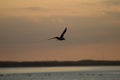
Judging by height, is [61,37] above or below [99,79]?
above

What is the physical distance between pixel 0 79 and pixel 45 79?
10.6 ft

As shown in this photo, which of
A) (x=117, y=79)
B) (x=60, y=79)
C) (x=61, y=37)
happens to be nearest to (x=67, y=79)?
(x=60, y=79)

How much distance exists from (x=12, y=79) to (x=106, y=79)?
6.97 metres

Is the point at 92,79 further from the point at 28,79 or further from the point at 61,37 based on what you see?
the point at 61,37

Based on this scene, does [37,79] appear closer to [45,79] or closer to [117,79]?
[45,79]

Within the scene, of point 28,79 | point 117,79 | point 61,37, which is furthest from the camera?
point 28,79

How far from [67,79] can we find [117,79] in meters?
3.65

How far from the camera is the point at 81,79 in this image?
47250mm

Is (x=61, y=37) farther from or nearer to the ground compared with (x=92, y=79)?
farther from the ground

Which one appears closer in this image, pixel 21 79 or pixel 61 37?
pixel 61 37

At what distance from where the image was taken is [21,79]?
49750mm

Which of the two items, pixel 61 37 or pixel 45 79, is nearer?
pixel 61 37

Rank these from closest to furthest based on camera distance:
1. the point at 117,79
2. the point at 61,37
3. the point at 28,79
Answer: the point at 61,37
the point at 117,79
the point at 28,79

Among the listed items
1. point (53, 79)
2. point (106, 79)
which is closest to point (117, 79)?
point (106, 79)
